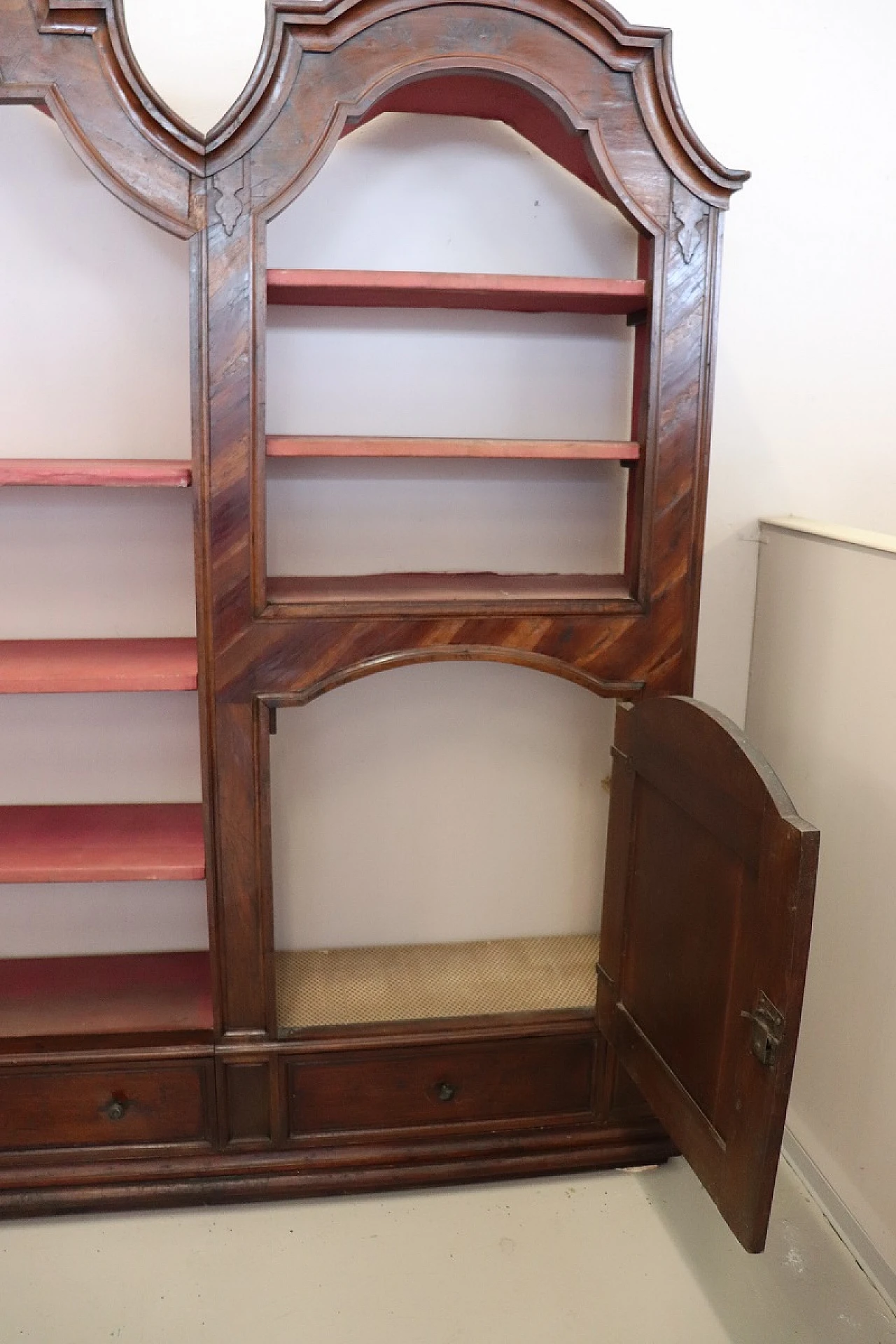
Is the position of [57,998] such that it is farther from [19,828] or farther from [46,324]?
[46,324]

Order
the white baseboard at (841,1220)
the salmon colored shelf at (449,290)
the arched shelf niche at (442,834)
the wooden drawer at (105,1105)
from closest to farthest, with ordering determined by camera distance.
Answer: the salmon colored shelf at (449,290) → the white baseboard at (841,1220) → the wooden drawer at (105,1105) → the arched shelf niche at (442,834)

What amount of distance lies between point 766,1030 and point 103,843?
134cm

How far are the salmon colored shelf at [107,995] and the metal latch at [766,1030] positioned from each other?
1138 millimetres

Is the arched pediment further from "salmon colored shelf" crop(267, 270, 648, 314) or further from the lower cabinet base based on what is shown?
the lower cabinet base

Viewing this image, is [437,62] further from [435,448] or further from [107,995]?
[107,995]

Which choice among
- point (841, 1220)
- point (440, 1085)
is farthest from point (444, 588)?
point (841, 1220)

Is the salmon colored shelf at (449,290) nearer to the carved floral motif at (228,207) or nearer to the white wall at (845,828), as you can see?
the carved floral motif at (228,207)

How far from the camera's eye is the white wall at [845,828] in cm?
199

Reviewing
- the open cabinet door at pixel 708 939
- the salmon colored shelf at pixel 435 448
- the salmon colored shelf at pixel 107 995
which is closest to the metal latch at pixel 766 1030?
the open cabinet door at pixel 708 939

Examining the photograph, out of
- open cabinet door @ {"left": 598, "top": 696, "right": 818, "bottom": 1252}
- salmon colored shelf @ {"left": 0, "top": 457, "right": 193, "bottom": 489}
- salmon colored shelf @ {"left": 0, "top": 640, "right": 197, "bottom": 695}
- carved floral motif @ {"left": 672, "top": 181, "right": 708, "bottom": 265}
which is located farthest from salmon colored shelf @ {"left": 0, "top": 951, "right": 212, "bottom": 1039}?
carved floral motif @ {"left": 672, "top": 181, "right": 708, "bottom": 265}

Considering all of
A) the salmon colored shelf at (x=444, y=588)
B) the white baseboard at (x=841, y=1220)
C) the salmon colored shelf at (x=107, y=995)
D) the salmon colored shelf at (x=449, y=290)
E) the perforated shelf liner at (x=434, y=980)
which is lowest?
the white baseboard at (x=841, y=1220)

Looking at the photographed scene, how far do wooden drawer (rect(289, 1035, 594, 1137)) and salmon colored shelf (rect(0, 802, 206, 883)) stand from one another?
1.68 feet

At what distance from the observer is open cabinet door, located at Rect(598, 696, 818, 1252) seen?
1544 millimetres

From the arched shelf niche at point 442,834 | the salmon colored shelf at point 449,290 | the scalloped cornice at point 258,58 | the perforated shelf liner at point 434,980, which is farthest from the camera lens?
the arched shelf niche at point 442,834
